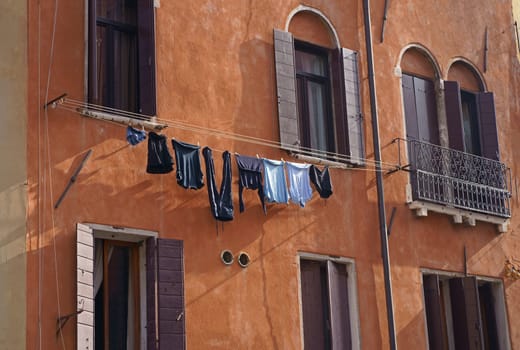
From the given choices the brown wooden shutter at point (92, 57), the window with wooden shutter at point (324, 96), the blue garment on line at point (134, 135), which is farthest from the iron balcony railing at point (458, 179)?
the brown wooden shutter at point (92, 57)

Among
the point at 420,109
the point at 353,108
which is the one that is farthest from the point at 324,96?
the point at 420,109

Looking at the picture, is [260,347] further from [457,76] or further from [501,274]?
[457,76]

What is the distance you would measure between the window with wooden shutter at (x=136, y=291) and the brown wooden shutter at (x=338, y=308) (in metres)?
2.86

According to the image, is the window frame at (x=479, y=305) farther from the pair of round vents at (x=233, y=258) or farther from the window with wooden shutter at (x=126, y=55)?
the window with wooden shutter at (x=126, y=55)

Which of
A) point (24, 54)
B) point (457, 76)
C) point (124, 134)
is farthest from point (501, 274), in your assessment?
point (24, 54)

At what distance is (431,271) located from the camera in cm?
1880

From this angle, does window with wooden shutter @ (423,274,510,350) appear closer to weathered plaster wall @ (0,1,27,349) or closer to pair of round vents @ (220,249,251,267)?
pair of round vents @ (220,249,251,267)

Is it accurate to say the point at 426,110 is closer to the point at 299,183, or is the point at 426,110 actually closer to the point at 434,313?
the point at 434,313

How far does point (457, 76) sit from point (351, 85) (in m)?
3.21

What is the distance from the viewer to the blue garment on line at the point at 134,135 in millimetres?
14805

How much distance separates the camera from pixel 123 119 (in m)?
15.3

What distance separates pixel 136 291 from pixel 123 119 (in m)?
2.30

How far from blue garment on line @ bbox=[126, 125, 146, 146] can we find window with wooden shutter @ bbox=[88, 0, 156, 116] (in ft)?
2.21

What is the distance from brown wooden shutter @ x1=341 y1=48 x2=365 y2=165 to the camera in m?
18.1
